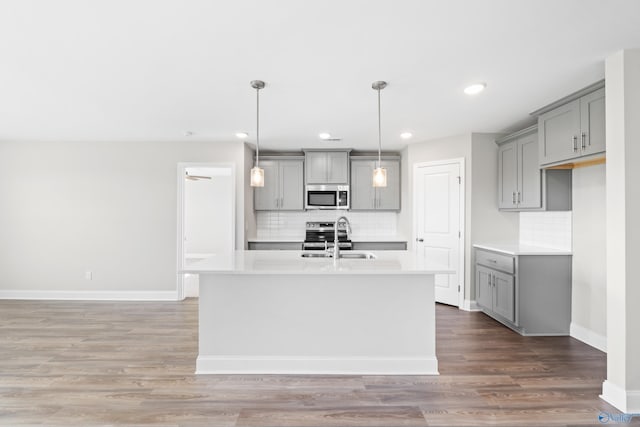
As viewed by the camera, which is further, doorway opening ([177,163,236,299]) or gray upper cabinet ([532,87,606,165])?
doorway opening ([177,163,236,299])

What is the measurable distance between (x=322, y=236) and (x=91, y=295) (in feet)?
11.6

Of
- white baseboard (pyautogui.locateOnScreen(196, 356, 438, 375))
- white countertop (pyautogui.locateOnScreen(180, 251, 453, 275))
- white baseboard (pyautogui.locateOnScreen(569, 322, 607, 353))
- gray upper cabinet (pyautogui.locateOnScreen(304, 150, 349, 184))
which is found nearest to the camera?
white countertop (pyautogui.locateOnScreen(180, 251, 453, 275))

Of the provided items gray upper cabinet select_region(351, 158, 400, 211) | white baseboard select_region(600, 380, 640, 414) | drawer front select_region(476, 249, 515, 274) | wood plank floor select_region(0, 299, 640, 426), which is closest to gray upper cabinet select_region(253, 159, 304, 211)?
gray upper cabinet select_region(351, 158, 400, 211)

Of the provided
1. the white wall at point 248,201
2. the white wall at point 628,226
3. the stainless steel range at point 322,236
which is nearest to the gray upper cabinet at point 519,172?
the white wall at point 628,226

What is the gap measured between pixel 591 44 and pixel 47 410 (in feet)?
14.0

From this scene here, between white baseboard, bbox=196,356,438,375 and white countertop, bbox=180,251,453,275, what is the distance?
755mm

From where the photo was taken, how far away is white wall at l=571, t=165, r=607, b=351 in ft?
10.6

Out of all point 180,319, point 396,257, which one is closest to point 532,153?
point 396,257

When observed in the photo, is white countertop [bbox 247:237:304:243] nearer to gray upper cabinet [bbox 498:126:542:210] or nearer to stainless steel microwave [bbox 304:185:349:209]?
stainless steel microwave [bbox 304:185:349:209]

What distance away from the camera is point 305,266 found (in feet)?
9.15

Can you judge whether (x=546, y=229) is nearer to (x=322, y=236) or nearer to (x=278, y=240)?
(x=322, y=236)

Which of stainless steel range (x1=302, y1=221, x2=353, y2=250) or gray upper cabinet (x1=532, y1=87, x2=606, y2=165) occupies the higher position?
gray upper cabinet (x1=532, y1=87, x2=606, y2=165)

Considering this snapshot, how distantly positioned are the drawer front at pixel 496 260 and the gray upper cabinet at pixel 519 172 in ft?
2.08

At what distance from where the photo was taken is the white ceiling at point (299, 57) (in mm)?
1886
